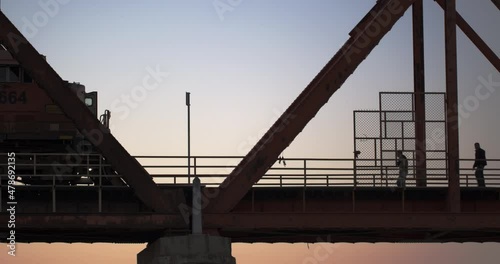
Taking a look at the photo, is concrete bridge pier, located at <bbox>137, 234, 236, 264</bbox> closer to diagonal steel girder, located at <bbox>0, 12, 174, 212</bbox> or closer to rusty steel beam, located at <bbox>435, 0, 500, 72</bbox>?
diagonal steel girder, located at <bbox>0, 12, 174, 212</bbox>

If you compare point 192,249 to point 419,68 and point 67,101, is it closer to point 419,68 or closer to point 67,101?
point 67,101

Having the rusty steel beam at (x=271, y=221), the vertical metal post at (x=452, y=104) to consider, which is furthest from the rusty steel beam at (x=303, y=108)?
the vertical metal post at (x=452, y=104)

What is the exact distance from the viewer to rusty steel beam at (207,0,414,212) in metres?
31.8

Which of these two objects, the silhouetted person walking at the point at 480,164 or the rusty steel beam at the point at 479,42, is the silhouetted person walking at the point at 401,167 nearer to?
the silhouetted person walking at the point at 480,164

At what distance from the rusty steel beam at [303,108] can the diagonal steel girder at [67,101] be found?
2687 mm

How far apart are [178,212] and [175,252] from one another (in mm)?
1231

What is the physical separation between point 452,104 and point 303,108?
559cm

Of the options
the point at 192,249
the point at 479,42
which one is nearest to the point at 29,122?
the point at 192,249

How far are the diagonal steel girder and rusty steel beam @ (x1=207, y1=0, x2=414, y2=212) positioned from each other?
2.69 meters

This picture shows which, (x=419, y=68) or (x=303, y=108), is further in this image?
(x=419, y=68)

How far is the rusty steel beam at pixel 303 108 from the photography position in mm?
31797

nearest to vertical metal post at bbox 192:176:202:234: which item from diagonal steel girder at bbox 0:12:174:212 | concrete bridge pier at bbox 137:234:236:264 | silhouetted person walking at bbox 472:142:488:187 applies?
concrete bridge pier at bbox 137:234:236:264

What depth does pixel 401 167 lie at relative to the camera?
36000 mm

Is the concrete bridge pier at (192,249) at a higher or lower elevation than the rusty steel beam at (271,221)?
lower
